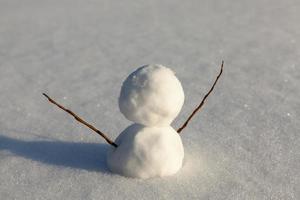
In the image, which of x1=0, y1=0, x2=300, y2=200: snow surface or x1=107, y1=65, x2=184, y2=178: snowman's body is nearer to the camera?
x1=107, y1=65, x2=184, y2=178: snowman's body

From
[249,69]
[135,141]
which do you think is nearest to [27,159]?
[135,141]

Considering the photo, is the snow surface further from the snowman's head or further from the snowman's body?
the snowman's head

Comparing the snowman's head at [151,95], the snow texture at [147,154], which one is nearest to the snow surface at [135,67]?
the snow texture at [147,154]

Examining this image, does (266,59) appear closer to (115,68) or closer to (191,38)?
(191,38)

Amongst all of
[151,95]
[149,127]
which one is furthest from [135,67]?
[151,95]

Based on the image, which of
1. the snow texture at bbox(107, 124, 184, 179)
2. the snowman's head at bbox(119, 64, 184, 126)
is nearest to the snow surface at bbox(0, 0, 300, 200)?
the snow texture at bbox(107, 124, 184, 179)

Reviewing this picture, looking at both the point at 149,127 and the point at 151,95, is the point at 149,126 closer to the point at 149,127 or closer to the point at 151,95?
the point at 149,127
